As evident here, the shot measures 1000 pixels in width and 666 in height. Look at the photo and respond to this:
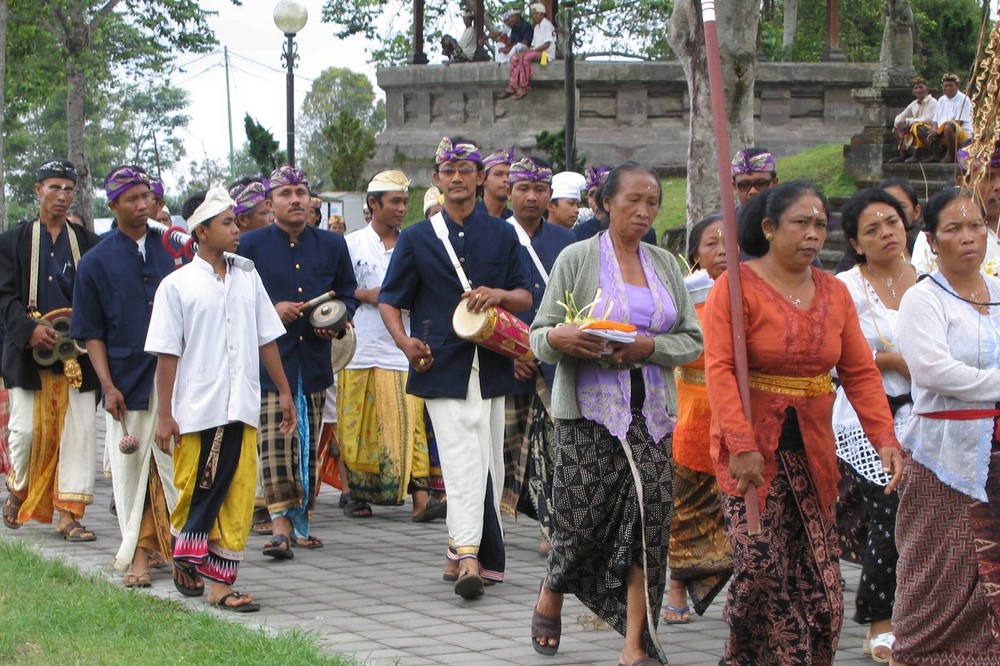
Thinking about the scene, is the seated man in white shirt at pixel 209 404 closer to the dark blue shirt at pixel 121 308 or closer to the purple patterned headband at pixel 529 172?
the dark blue shirt at pixel 121 308

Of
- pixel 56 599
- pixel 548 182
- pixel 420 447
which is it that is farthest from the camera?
pixel 420 447

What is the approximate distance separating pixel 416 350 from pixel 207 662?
7.43ft

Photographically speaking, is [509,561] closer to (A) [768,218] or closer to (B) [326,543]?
(B) [326,543]

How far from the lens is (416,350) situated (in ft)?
26.0

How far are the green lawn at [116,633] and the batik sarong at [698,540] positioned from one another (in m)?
1.84

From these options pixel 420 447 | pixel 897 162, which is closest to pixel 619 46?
pixel 897 162

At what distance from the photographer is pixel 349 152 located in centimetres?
3422

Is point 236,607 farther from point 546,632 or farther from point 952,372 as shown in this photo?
point 952,372

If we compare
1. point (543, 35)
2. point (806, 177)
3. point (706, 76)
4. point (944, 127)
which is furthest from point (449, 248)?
point (543, 35)

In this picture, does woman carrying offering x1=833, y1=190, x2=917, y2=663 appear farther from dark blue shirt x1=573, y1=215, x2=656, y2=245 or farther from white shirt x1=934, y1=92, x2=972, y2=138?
white shirt x1=934, y1=92, x2=972, y2=138

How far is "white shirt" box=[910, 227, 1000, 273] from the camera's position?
6820 mm

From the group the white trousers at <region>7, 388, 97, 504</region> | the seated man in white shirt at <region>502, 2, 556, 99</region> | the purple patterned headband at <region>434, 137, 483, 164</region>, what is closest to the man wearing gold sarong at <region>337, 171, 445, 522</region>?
the white trousers at <region>7, 388, 97, 504</region>

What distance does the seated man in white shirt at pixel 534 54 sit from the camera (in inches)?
1134

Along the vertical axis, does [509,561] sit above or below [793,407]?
below
